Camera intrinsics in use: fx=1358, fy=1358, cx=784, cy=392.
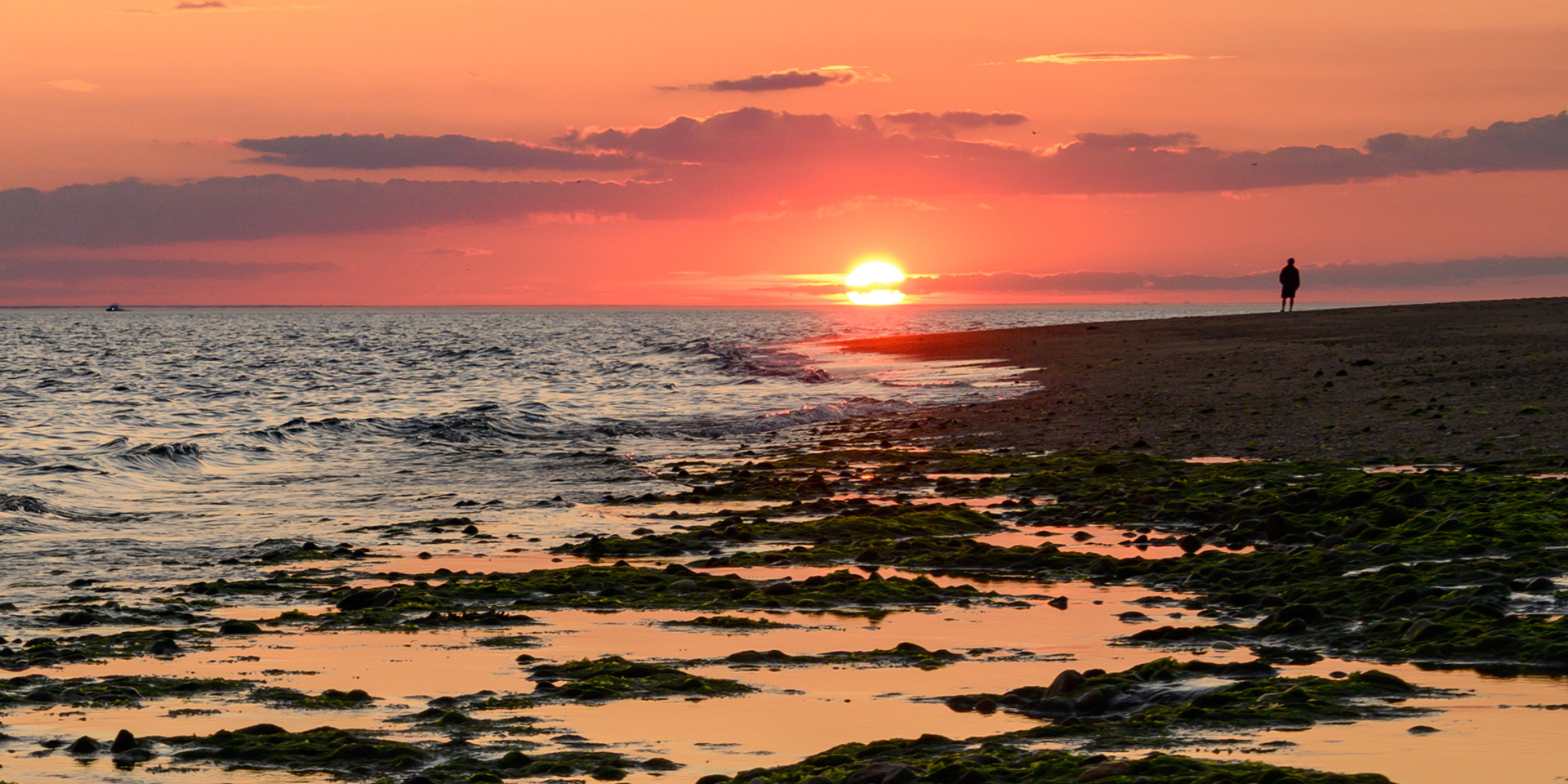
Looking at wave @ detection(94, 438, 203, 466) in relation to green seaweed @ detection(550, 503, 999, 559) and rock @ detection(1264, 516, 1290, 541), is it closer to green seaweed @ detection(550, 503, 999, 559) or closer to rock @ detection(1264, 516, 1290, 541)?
green seaweed @ detection(550, 503, 999, 559)

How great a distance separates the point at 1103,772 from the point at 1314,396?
18159mm

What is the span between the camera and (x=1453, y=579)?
9.14m

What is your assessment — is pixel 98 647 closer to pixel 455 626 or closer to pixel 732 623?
pixel 455 626

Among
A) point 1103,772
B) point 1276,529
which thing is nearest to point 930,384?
point 1276,529

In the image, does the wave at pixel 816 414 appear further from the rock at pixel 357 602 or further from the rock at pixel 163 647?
the rock at pixel 163 647

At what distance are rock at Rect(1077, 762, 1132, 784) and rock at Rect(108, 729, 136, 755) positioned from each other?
4.26 m

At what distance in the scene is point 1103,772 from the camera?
5391 mm

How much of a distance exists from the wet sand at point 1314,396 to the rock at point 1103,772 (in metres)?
11.7

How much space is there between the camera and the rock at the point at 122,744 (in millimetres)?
6207

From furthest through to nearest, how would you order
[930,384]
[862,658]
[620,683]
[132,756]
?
A: [930,384]
[862,658]
[620,683]
[132,756]

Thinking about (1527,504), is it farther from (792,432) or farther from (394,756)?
(792,432)

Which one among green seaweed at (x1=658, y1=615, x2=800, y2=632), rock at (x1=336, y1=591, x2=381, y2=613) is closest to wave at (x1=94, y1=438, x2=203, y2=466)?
rock at (x1=336, y1=591, x2=381, y2=613)

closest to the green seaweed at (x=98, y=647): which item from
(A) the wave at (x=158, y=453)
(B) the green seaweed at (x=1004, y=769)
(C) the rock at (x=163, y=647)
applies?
(C) the rock at (x=163, y=647)

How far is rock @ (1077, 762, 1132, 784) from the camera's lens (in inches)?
211
